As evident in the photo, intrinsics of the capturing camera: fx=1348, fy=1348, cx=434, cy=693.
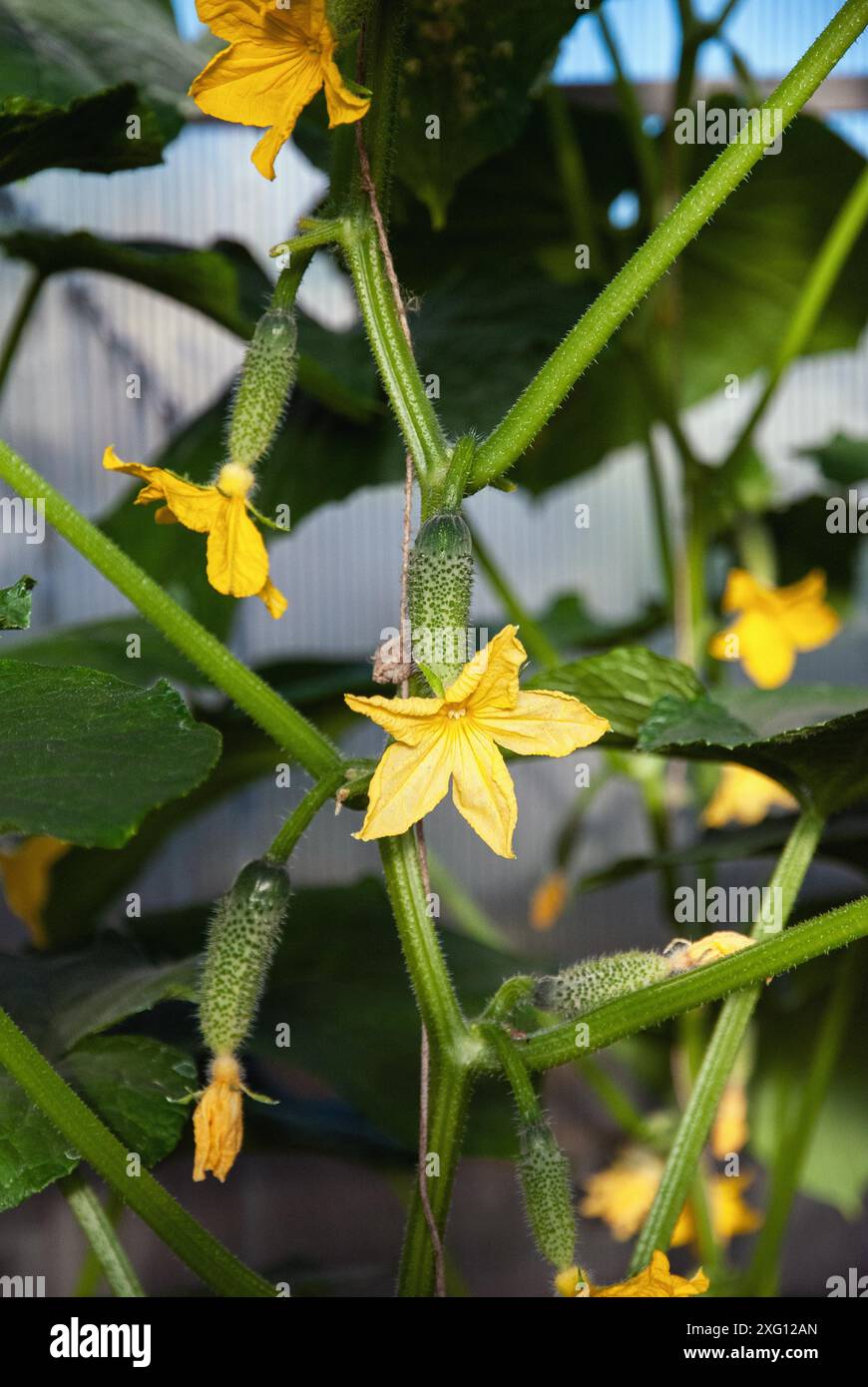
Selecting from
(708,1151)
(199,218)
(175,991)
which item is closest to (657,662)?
(175,991)

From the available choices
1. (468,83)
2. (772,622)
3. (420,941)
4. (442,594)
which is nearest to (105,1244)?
(420,941)

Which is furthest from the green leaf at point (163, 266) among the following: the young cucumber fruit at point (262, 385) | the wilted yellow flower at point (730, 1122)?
the wilted yellow flower at point (730, 1122)

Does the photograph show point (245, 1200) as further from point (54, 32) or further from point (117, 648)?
point (54, 32)

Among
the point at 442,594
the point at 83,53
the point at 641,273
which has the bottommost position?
the point at 442,594

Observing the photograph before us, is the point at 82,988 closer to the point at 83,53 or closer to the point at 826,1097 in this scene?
the point at 83,53

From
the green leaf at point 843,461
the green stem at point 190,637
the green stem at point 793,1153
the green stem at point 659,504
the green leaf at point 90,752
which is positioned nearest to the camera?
the green leaf at point 90,752

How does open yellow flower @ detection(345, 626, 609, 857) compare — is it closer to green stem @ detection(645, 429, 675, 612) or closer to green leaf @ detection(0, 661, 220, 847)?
green leaf @ detection(0, 661, 220, 847)

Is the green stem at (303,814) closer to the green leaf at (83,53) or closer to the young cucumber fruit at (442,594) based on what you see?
the young cucumber fruit at (442,594)
